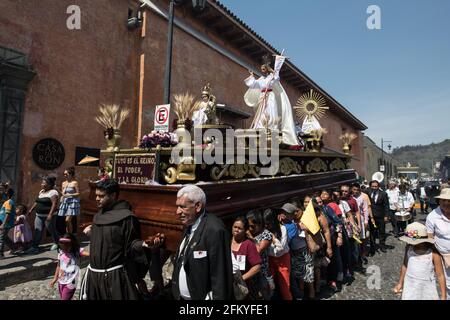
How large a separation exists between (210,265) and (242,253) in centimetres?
94

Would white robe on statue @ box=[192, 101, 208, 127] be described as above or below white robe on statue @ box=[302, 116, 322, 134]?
below

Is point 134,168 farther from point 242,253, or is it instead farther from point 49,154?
point 49,154

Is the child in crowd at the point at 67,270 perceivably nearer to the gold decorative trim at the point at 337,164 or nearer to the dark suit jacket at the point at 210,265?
the dark suit jacket at the point at 210,265

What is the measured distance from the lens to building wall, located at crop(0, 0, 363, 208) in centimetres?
656

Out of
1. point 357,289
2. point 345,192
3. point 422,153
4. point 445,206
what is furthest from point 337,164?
point 422,153

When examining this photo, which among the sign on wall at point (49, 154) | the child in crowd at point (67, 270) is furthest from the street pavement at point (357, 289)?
the sign on wall at point (49, 154)

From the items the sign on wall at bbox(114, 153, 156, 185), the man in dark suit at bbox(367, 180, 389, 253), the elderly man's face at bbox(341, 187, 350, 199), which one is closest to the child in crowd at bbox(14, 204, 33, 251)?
the sign on wall at bbox(114, 153, 156, 185)

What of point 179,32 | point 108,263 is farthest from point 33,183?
point 179,32

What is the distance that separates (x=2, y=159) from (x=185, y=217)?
6.11 meters

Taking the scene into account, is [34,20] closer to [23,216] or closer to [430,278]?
[23,216]

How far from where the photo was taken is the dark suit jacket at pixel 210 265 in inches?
76.0

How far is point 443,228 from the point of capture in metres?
3.22

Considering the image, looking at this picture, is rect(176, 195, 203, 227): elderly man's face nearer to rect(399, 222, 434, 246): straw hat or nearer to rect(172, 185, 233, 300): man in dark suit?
rect(172, 185, 233, 300): man in dark suit
